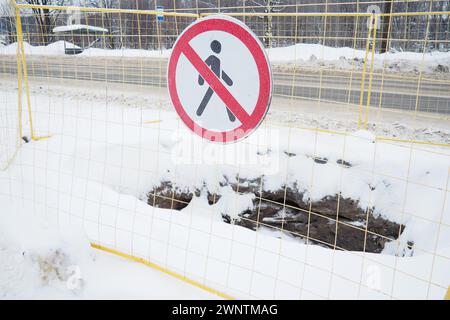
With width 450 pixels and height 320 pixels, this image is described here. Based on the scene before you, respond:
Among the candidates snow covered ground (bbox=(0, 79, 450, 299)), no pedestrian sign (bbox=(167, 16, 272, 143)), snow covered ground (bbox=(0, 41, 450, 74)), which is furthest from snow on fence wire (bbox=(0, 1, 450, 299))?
snow covered ground (bbox=(0, 41, 450, 74))

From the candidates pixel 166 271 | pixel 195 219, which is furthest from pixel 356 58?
pixel 166 271

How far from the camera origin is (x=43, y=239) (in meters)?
3.13

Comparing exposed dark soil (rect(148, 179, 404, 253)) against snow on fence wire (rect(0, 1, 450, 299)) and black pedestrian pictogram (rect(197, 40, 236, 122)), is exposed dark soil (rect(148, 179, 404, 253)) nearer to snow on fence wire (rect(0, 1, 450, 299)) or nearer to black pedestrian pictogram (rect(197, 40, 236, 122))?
snow on fence wire (rect(0, 1, 450, 299))

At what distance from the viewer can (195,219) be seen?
3.92m

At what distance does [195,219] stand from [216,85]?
1.92 m

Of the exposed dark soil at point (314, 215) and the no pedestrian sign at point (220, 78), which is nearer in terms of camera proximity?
the no pedestrian sign at point (220, 78)

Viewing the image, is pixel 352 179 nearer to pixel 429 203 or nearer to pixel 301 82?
pixel 429 203

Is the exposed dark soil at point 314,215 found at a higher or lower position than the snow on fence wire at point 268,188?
lower

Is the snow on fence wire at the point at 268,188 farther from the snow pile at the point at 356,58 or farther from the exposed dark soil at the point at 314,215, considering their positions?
the snow pile at the point at 356,58

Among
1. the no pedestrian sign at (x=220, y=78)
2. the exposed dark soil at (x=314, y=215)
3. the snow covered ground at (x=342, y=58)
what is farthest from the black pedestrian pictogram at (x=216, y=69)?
the snow covered ground at (x=342, y=58)

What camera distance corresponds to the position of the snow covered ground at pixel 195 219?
2.93 meters

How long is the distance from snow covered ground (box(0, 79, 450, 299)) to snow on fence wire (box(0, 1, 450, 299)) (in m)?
0.02

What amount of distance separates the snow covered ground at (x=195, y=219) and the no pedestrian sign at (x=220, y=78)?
1320 mm

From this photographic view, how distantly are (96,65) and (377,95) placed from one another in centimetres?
1376
